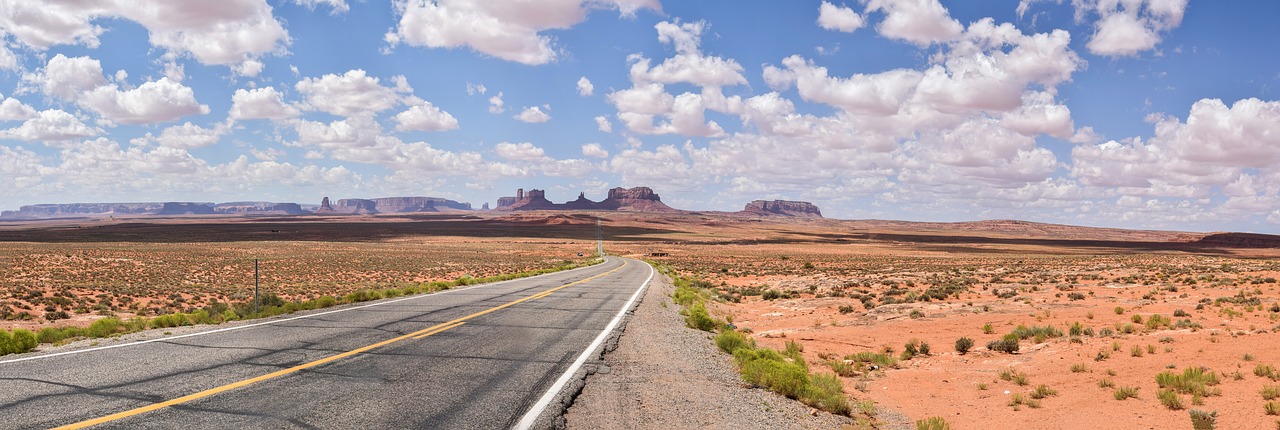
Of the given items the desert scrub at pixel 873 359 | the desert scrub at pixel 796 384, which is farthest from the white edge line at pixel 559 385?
the desert scrub at pixel 873 359

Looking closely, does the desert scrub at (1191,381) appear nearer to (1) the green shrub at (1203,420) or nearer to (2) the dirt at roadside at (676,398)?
(1) the green shrub at (1203,420)

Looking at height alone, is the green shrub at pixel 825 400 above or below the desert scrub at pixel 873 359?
above

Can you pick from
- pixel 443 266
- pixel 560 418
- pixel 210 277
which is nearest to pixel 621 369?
pixel 560 418

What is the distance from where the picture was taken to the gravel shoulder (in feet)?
23.9

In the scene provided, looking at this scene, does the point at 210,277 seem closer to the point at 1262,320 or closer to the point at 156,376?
the point at 156,376

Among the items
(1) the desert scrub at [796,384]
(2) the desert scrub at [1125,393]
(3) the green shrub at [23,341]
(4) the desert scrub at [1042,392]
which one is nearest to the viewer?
(1) the desert scrub at [796,384]

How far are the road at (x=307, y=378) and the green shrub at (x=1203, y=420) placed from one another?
8.51 m

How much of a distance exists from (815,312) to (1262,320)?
12533 millimetres

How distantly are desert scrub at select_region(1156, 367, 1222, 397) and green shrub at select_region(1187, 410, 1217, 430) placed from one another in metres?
1.18

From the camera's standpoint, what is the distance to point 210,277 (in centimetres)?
4547

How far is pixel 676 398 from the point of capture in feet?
27.5

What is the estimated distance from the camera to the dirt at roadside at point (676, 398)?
7270 mm

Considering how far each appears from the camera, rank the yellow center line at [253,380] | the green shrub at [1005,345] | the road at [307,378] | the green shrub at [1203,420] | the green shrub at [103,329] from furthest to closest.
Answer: the green shrub at [1005,345] < the green shrub at [103,329] < the green shrub at [1203,420] < the road at [307,378] < the yellow center line at [253,380]

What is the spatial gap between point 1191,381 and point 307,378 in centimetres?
1294
